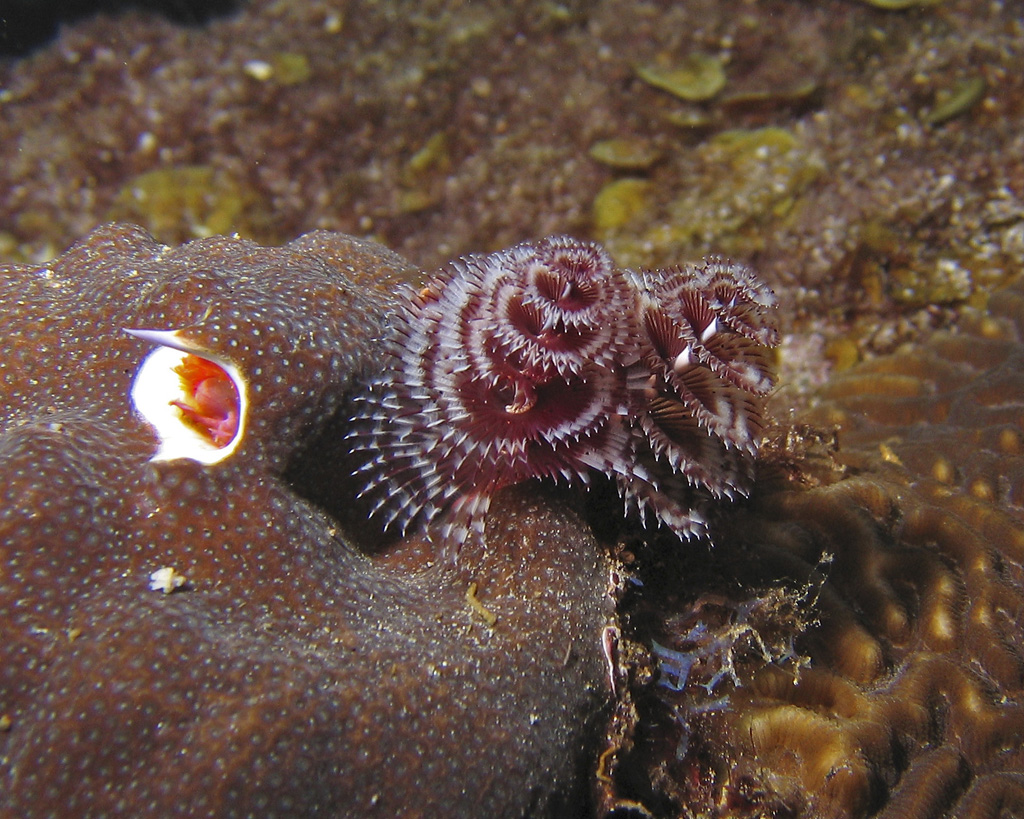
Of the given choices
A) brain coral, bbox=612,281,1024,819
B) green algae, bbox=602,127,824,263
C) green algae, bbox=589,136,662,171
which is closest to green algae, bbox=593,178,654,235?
green algae, bbox=602,127,824,263

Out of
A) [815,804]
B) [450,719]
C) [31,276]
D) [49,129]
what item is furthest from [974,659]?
[49,129]

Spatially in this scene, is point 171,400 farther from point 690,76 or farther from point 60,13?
point 60,13

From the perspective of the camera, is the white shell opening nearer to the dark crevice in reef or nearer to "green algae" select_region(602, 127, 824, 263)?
"green algae" select_region(602, 127, 824, 263)

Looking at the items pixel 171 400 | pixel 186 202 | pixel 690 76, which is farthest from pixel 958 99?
pixel 186 202

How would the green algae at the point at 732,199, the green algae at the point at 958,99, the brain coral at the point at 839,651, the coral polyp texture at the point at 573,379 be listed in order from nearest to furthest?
the coral polyp texture at the point at 573,379
the brain coral at the point at 839,651
the green algae at the point at 958,99
the green algae at the point at 732,199

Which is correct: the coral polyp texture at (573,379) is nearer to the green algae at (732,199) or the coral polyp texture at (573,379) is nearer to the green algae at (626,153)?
the green algae at (732,199)

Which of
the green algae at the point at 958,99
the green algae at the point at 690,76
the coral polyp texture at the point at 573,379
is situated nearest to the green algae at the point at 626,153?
the green algae at the point at 690,76

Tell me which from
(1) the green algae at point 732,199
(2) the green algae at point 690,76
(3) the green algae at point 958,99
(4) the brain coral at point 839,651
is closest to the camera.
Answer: (4) the brain coral at point 839,651
